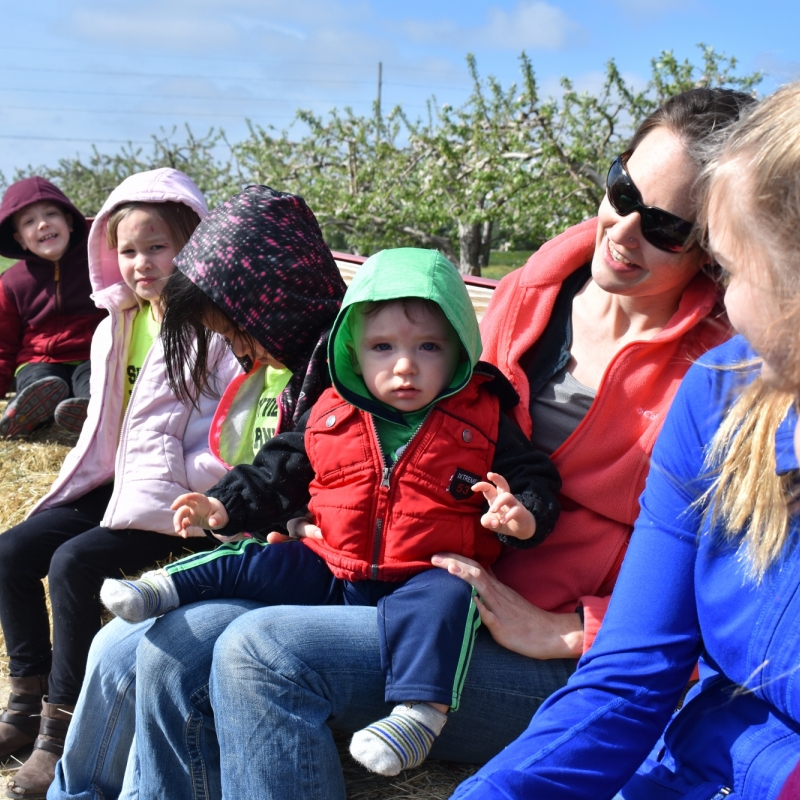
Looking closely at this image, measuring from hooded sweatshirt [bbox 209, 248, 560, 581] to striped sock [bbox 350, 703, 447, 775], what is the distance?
33 centimetres

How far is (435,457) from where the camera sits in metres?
2.06

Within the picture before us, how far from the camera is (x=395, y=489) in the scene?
2061 mm

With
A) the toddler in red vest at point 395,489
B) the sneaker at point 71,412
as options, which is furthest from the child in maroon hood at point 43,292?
the toddler in red vest at point 395,489

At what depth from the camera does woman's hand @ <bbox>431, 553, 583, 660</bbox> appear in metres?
1.96

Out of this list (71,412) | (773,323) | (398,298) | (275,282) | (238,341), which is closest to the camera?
(773,323)

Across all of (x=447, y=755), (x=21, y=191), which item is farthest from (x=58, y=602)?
(x=21, y=191)

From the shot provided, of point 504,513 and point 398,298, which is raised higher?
point 398,298

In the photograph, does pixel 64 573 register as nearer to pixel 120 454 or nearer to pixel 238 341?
pixel 120 454

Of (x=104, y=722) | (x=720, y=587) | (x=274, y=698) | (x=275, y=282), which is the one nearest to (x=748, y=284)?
(x=720, y=587)

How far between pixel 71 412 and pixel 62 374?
564mm

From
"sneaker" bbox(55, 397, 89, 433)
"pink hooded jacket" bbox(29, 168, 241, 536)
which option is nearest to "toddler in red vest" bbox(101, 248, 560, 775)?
"pink hooded jacket" bbox(29, 168, 241, 536)

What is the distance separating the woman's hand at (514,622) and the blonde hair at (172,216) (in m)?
1.75

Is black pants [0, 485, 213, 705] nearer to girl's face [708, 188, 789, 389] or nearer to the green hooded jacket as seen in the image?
the green hooded jacket

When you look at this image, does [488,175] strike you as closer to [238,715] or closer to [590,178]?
[590,178]
